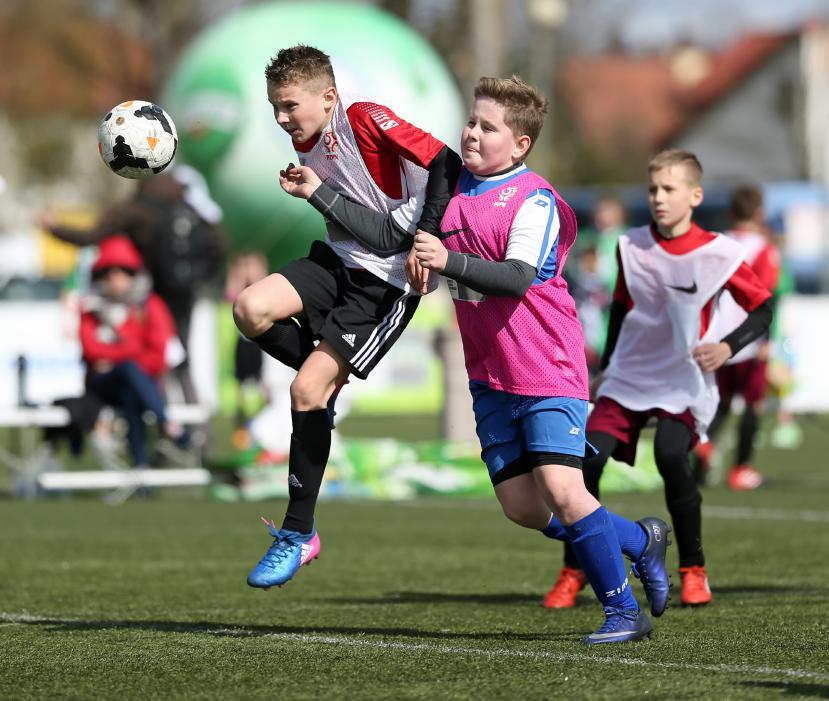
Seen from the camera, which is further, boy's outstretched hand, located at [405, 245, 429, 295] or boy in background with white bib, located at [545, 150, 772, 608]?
boy in background with white bib, located at [545, 150, 772, 608]

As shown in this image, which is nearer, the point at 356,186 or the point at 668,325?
the point at 356,186

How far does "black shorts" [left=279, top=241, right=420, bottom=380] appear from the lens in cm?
612

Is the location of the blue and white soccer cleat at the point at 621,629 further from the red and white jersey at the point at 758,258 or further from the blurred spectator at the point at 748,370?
the blurred spectator at the point at 748,370

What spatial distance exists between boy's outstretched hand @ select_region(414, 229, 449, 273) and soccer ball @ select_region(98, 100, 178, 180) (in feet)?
4.71

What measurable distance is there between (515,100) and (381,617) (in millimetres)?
2142

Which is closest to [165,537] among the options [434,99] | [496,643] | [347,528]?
[347,528]

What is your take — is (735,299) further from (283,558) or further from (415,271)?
(283,558)

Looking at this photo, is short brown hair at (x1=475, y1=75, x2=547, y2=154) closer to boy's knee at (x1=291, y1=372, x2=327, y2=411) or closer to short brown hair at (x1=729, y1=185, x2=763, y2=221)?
boy's knee at (x1=291, y1=372, x2=327, y2=411)

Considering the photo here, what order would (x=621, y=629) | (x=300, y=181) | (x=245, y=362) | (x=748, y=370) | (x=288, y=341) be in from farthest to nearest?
(x=245, y=362), (x=748, y=370), (x=288, y=341), (x=300, y=181), (x=621, y=629)

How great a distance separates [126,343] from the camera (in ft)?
42.0

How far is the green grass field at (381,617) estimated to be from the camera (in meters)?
4.95

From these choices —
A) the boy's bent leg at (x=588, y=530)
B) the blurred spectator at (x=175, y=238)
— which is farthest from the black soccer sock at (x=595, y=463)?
the blurred spectator at (x=175, y=238)

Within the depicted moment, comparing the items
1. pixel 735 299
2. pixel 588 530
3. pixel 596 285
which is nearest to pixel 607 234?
pixel 596 285

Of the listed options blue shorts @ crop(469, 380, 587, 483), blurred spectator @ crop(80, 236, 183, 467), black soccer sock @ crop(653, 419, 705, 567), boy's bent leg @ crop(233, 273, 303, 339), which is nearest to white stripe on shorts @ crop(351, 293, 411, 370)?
boy's bent leg @ crop(233, 273, 303, 339)
